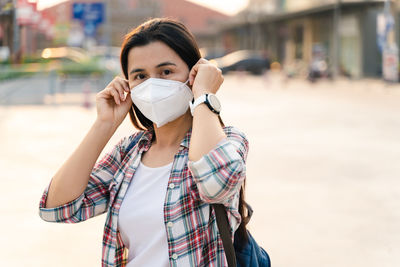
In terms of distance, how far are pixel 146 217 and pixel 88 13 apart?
26.5m

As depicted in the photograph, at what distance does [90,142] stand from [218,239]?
0.58m

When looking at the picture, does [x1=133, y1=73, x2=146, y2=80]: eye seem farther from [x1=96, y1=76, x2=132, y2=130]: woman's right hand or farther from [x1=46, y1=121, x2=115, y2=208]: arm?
[x1=46, y1=121, x2=115, y2=208]: arm

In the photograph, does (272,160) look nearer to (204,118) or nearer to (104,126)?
(104,126)

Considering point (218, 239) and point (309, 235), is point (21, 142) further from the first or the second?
point (218, 239)

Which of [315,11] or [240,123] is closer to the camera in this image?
[240,123]

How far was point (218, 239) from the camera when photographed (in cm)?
186

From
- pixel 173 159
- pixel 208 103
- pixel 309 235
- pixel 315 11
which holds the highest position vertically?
pixel 315 11

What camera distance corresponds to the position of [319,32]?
126 ft

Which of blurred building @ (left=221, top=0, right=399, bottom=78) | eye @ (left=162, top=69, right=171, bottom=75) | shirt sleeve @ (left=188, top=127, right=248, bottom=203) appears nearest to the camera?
shirt sleeve @ (left=188, top=127, right=248, bottom=203)

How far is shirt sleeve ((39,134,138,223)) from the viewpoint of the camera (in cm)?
203

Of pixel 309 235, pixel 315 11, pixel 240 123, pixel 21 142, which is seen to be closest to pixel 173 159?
pixel 309 235

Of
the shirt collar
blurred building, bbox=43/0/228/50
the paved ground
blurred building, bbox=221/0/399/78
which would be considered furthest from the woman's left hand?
blurred building, bbox=43/0/228/50

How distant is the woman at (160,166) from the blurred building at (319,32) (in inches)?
845

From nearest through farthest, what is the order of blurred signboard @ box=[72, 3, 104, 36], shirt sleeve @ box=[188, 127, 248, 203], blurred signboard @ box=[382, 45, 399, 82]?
1. shirt sleeve @ box=[188, 127, 248, 203]
2. blurred signboard @ box=[382, 45, 399, 82]
3. blurred signboard @ box=[72, 3, 104, 36]
